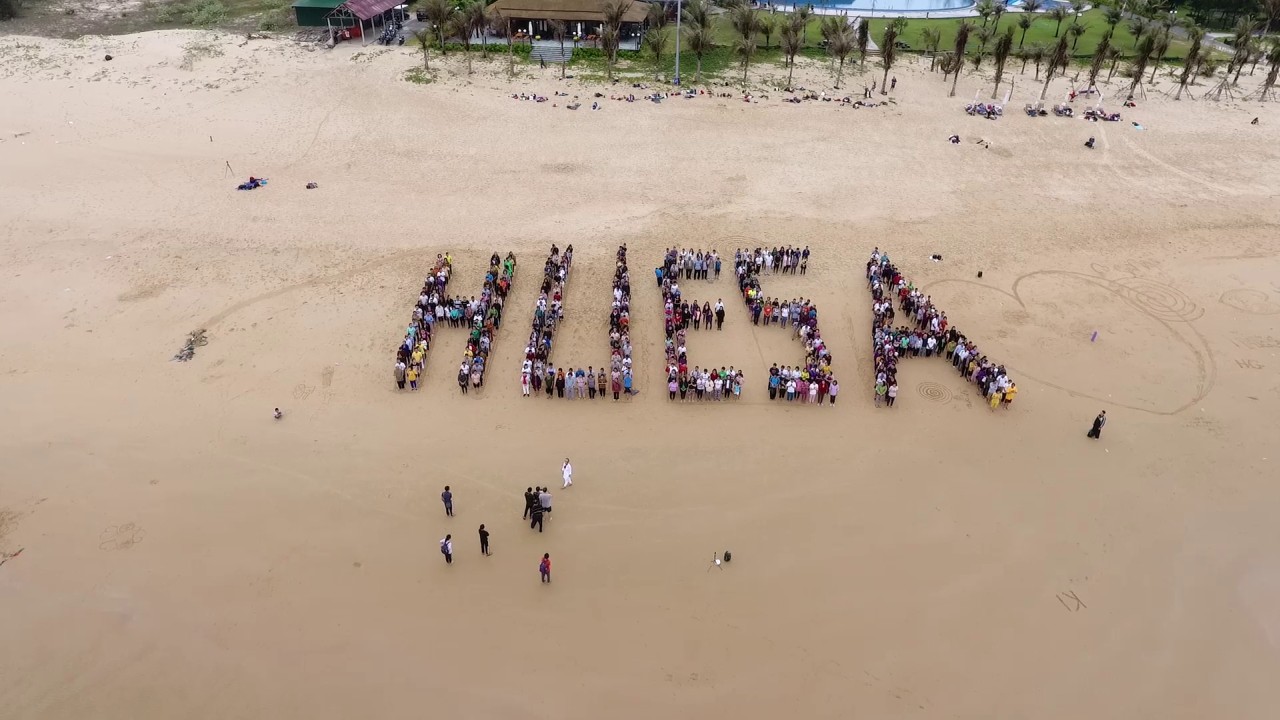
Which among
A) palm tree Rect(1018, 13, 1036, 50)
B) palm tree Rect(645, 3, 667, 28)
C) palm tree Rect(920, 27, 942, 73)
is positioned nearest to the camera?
palm tree Rect(920, 27, 942, 73)

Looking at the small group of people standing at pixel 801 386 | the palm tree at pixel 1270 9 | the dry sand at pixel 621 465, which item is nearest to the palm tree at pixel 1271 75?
the palm tree at pixel 1270 9

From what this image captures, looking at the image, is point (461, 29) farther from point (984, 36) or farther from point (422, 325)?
point (984, 36)

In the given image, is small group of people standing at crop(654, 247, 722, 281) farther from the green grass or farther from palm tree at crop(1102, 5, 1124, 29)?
palm tree at crop(1102, 5, 1124, 29)

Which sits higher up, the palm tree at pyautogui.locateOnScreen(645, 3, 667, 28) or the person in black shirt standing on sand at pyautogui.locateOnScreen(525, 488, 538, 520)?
the palm tree at pyautogui.locateOnScreen(645, 3, 667, 28)

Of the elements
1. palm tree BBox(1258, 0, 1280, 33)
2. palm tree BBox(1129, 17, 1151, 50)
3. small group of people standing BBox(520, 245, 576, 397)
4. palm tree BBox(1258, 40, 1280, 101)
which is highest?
palm tree BBox(1258, 0, 1280, 33)

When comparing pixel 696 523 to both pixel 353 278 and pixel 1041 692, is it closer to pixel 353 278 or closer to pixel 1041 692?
pixel 1041 692

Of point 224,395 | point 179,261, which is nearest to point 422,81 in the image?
point 179,261

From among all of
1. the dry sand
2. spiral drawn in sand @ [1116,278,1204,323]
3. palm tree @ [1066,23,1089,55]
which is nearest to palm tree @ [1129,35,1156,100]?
palm tree @ [1066,23,1089,55]
